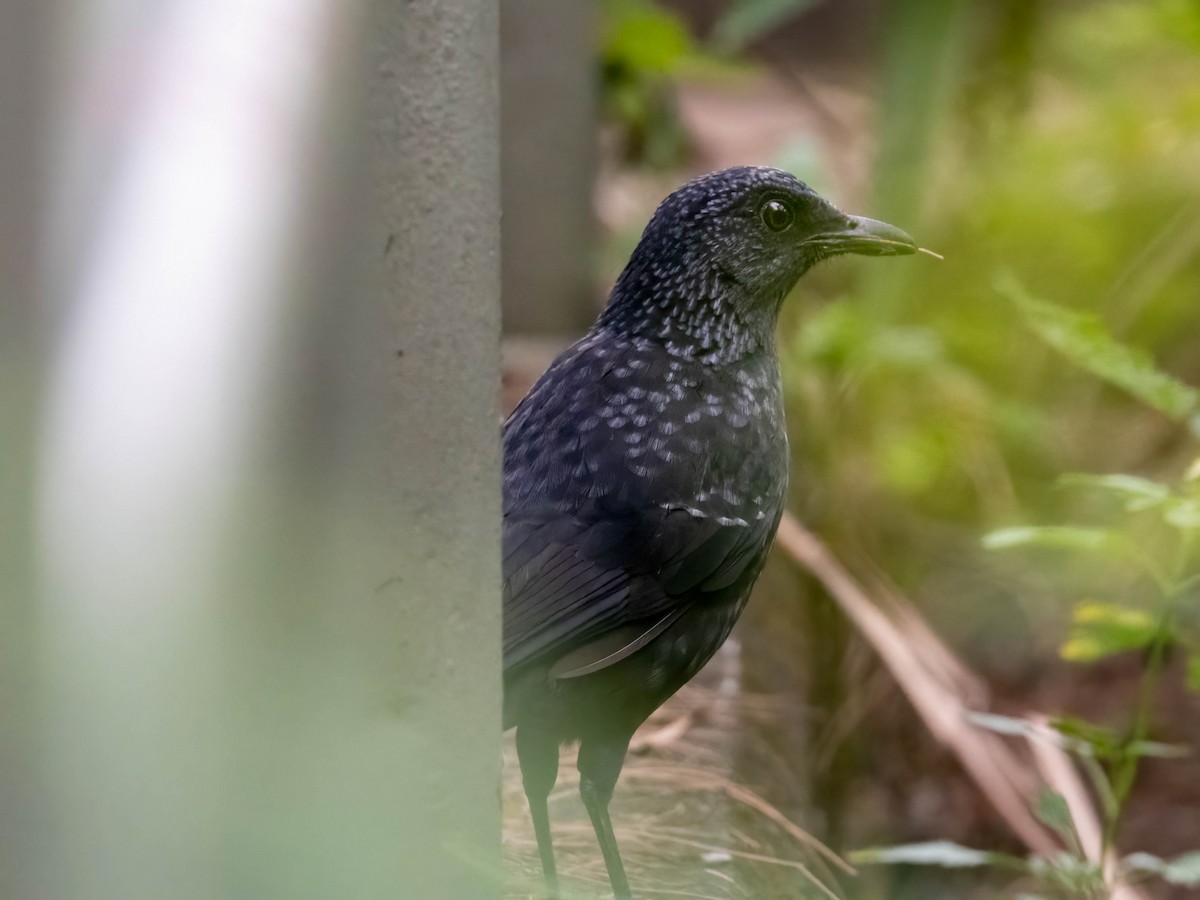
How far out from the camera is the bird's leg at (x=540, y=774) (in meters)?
2.46

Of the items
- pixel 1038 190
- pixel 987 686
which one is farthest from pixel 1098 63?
pixel 987 686

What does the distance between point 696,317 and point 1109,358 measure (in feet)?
2.85

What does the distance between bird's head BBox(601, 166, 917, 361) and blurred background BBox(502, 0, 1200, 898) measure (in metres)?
0.67

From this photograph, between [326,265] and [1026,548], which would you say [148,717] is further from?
[1026,548]

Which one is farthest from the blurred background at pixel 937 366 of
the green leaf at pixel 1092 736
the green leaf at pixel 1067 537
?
the green leaf at pixel 1067 537

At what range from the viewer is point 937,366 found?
229 inches

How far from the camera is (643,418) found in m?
2.48

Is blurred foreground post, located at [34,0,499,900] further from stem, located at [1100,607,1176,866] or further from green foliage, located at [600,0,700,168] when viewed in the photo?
green foliage, located at [600,0,700,168]

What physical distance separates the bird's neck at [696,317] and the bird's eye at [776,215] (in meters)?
0.13

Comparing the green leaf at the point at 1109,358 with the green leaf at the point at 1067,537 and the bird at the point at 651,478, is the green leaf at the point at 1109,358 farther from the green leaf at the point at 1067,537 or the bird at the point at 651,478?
the bird at the point at 651,478

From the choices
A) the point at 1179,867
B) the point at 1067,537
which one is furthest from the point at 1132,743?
the point at 1067,537

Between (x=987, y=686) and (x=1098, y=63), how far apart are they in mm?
3779

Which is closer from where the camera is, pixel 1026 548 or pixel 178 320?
pixel 178 320

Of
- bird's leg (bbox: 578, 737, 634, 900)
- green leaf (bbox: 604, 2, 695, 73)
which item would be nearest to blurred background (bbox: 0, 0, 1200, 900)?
bird's leg (bbox: 578, 737, 634, 900)
